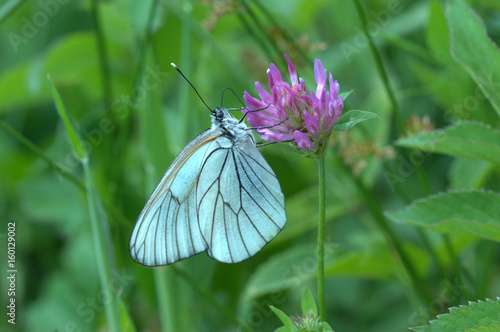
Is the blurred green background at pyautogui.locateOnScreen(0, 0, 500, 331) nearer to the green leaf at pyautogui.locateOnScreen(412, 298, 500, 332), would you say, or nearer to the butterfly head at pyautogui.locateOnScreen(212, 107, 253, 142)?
the butterfly head at pyautogui.locateOnScreen(212, 107, 253, 142)

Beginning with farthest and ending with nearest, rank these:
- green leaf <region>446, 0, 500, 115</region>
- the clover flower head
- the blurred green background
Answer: the blurred green background → green leaf <region>446, 0, 500, 115</region> → the clover flower head

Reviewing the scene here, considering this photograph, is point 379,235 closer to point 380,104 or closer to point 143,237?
point 380,104

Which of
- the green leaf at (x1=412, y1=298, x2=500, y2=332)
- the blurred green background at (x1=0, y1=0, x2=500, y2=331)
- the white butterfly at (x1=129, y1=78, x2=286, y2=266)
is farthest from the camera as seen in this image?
the blurred green background at (x1=0, y1=0, x2=500, y2=331)

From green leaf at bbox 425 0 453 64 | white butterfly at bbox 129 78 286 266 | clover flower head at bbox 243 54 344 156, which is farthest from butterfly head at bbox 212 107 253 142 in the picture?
green leaf at bbox 425 0 453 64

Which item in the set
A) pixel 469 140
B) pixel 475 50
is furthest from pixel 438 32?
pixel 469 140

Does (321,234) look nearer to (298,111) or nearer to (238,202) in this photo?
(298,111)

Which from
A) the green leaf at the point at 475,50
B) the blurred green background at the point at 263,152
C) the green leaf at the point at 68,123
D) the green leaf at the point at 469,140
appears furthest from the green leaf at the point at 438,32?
the green leaf at the point at 68,123
